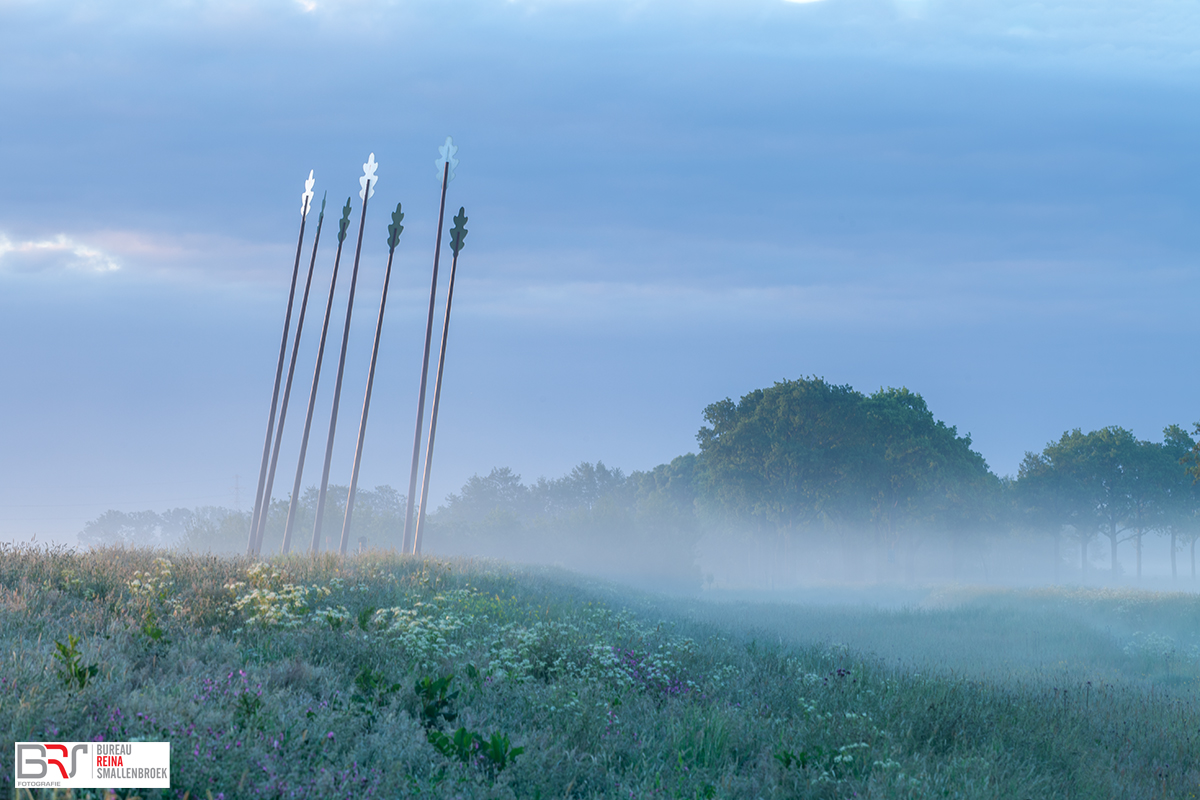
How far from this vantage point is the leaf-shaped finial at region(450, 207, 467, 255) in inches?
1069

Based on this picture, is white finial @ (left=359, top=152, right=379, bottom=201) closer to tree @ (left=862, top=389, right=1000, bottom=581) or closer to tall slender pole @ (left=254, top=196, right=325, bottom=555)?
tall slender pole @ (left=254, top=196, right=325, bottom=555)

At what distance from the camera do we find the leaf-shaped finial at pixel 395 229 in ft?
89.0

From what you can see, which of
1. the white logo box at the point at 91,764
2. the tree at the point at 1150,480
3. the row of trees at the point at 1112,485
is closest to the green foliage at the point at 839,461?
the row of trees at the point at 1112,485

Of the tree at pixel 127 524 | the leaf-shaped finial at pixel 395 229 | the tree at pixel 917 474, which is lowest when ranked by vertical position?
the tree at pixel 127 524

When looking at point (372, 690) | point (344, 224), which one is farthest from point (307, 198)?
point (372, 690)

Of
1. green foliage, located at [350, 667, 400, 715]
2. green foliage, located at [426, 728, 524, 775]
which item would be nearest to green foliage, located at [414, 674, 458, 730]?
green foliage, located at [350, 667, 400, 715]

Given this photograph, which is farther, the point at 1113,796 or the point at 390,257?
the point at 390,257

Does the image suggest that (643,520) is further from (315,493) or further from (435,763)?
(435,763)

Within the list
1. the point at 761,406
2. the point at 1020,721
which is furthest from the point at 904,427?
the point at 1020,721

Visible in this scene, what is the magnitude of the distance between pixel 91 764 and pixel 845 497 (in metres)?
48.2

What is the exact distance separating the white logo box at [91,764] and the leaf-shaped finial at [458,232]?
2343 cm

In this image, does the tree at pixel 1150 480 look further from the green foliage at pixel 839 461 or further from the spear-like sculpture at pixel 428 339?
the spear-like sculpture at pixel 428 339

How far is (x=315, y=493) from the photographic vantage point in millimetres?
75562

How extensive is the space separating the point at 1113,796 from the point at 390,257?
991 inches
